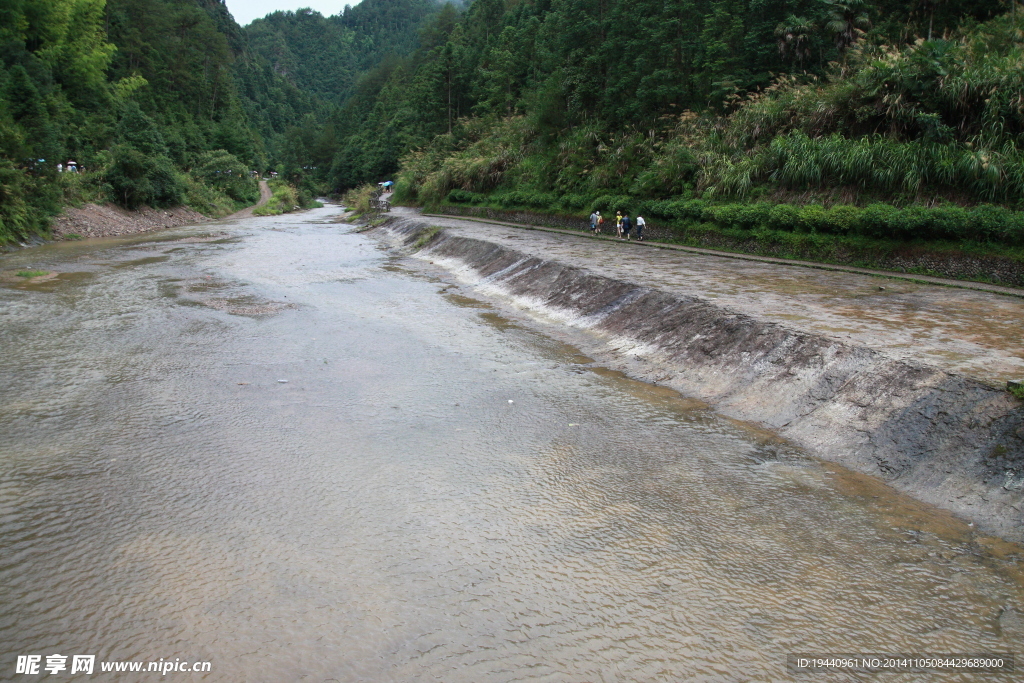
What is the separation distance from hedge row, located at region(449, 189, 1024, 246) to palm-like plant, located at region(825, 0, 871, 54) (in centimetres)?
829

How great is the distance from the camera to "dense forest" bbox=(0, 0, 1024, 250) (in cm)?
1727

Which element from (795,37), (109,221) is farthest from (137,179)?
(795,37)

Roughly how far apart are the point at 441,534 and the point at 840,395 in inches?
224

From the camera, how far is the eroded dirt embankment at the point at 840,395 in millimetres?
6562

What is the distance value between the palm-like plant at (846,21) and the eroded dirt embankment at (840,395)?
16.1 m

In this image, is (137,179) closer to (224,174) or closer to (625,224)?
(224,174)

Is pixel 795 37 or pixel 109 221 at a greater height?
pixel 795 37

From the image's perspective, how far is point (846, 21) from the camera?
77.4ft

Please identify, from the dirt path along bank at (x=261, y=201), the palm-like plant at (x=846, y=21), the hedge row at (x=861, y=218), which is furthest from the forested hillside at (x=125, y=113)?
the palm-like plant at (x=846, y=21)

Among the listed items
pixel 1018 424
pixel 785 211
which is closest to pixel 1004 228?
pixel 785 211

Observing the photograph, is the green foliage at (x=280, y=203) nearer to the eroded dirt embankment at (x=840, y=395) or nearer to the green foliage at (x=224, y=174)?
the green foliage at (x=224, y=174)

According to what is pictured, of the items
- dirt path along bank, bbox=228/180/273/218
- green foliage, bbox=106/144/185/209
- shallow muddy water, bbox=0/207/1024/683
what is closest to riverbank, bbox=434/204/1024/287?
shallow muddy water, bbox=0/207/1024/683

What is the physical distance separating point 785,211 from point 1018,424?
13.2 metres

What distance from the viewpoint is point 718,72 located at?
87.5 feet
